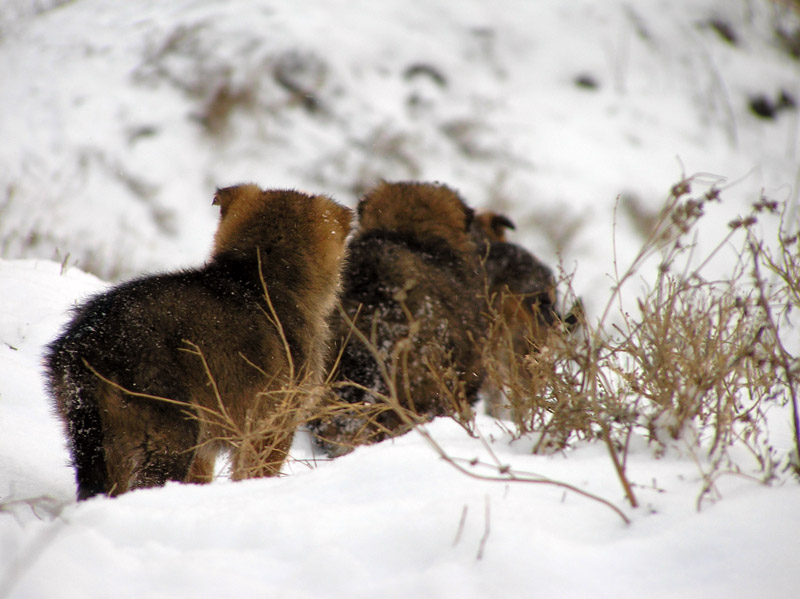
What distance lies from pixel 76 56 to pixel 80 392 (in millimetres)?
14197

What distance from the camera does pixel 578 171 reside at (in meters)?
13.5

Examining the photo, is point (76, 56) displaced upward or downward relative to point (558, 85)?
downward

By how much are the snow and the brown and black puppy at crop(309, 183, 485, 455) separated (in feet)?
1.98

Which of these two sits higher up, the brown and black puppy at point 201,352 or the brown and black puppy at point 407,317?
the brown and black puppy at point 201,352

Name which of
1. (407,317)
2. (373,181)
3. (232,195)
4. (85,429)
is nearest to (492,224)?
(407,317)

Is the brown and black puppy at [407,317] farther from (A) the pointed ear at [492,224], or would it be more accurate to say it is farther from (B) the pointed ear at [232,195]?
(A) the pointed ear at [492,224]

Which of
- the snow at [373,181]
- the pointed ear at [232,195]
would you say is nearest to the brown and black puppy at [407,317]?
the snow at [373,181]

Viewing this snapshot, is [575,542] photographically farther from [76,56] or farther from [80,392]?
[76,56]

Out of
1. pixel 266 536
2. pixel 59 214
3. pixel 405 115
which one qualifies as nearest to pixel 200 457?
pixel 266 536

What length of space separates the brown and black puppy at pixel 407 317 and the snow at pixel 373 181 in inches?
23.8

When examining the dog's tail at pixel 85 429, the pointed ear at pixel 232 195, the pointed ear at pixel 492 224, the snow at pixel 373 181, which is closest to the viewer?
the snow at pixel 373 181

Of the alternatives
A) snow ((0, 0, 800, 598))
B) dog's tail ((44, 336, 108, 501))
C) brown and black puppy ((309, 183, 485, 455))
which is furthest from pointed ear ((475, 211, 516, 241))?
dog's tail ((44, 336, 108, 501))

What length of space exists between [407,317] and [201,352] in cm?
158

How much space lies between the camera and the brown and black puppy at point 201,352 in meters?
2.71
